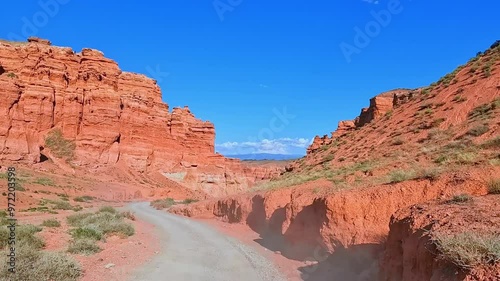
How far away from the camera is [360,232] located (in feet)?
34.1

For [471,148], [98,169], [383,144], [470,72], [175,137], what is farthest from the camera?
[175,137]

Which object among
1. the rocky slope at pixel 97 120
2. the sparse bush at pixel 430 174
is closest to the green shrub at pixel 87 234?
the sparse bush at pixel 430 174

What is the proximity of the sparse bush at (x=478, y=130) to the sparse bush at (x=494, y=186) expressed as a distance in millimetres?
9326

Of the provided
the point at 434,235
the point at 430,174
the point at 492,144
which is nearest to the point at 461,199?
the point at 434,235

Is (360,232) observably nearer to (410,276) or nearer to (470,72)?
(410,276)

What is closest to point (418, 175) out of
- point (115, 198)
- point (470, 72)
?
point (470, 72)

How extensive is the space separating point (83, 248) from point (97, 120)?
190ft

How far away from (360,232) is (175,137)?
70.8 m

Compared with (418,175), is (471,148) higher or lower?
higher

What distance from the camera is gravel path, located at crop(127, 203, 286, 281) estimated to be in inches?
428

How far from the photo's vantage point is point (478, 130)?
649 inches

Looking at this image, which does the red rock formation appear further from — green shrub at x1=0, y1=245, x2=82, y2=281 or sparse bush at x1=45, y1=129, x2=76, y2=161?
sparse bush at x1=45, y1=129, x2=76, y2=161

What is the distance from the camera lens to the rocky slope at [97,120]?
58281 mm

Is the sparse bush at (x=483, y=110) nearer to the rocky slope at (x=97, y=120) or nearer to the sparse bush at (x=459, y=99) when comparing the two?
the sparse bush at (x=459, y=99)
